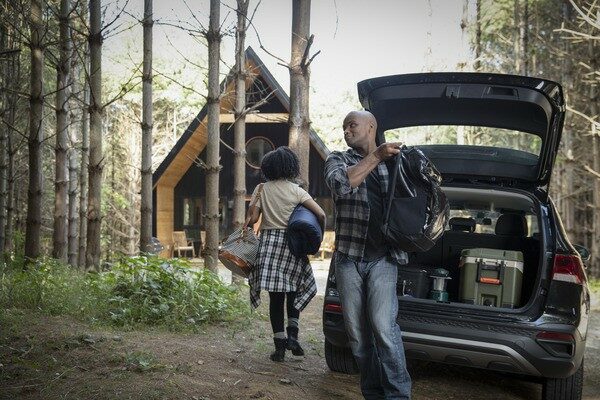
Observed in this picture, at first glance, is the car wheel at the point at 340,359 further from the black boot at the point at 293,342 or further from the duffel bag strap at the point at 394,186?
the duffel bag strap at the point at 394,186

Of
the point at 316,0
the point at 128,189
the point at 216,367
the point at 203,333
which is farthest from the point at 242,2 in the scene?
the point at 128,189

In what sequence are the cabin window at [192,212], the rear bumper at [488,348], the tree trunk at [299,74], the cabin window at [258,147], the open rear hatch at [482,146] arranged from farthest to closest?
the cabin window at [192,212], the cabin window at [258,147], the tree trunk at [299,74], the open rear hatch at [482,146], the rear bumper at [488,348]

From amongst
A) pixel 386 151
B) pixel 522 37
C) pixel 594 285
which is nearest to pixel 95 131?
pixel 386 151

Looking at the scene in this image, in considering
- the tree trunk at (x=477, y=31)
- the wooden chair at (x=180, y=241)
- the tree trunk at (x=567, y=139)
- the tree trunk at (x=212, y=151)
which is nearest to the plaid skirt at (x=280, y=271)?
the tree trunk at (x=212, y=151)

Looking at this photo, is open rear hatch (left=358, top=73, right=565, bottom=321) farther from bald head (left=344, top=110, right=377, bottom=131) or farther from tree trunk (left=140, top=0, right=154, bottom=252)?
tree trunk (left=140, top=0, right=154, bottom=252)

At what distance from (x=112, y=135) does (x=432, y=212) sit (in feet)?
107

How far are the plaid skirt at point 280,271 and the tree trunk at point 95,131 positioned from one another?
4212mm

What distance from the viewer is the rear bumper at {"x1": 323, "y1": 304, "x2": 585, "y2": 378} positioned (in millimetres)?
4137

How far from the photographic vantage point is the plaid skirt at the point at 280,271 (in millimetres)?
5027

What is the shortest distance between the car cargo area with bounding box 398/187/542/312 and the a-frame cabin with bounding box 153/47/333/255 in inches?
599

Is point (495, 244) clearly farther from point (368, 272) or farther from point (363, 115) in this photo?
point (363, 115)

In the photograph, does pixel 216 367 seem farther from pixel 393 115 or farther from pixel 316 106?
pixel 316 106

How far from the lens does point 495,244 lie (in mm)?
5867

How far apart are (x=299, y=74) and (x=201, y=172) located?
59.1 ft
